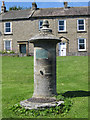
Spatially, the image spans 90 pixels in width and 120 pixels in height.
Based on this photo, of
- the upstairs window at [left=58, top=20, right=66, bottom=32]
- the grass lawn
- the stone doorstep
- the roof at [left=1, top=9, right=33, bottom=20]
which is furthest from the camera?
the roof at [left=1, top=9, right=33, bottom=20]

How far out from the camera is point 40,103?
7074mm

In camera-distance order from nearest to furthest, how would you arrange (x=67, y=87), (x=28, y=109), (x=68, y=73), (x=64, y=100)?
1. (x=28, y=109)
2. (x=64, y=100)
3. (x=67, y=87)
4. (x=68, y=73)

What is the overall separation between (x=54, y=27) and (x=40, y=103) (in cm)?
2481

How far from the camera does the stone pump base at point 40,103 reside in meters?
6.84

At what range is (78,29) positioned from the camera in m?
30.4

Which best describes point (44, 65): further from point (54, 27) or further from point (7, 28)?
point (7, 28)

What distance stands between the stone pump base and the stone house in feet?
74.1

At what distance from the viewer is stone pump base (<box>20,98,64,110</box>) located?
6844mm

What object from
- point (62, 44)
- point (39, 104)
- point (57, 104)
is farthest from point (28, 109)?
point (62, 44)

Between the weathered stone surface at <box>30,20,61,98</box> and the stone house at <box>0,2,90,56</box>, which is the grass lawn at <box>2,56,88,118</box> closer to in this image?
the weathered stone surface at <box>30,20,61,98</box>

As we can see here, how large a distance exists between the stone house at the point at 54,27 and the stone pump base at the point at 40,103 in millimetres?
22589

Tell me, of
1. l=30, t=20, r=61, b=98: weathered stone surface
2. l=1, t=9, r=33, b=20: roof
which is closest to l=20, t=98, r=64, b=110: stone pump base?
l=30, t=20, r=61, b=98: weathered stone surface

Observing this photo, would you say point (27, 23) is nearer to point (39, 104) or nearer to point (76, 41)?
point (76, 41)

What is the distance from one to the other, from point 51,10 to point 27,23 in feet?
13.2
